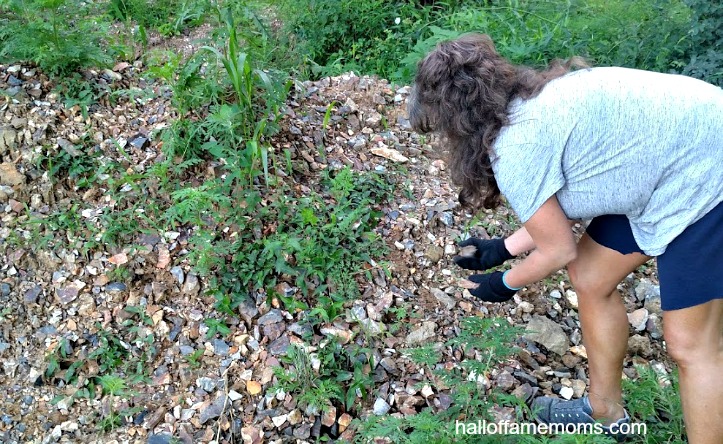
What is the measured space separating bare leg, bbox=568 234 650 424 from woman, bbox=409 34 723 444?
1 cm

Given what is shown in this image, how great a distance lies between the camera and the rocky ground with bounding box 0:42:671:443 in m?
2.67

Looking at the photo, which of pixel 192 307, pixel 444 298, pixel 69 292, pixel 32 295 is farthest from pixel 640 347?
pixel 32 295

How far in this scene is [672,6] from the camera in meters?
4.38

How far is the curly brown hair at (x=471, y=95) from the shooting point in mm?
2047

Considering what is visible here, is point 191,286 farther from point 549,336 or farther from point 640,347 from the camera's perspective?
point 640,347

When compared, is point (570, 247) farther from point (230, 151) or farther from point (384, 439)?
point (230, 151)

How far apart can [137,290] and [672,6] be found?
3814 millimetres

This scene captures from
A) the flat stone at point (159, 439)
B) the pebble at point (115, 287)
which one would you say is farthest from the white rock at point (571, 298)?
the pebble at point (115, 287)

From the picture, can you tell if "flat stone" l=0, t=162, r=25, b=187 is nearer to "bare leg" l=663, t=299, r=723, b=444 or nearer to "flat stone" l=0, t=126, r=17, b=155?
"flat stone" l=0, t=126, r=17, b=155

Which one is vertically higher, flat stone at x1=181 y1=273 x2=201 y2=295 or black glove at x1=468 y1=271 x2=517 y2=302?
black glove at x1=468 y1=271 x2=517 y2=302

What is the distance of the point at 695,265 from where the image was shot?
1967mm

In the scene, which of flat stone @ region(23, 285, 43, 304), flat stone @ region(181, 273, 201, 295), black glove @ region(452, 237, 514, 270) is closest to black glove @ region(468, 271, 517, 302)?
black glove @ region(452, 237, 514, 270)

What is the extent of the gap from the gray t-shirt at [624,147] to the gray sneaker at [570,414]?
2.51 ft

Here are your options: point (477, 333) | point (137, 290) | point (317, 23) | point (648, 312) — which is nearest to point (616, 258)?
point (477, 333)
